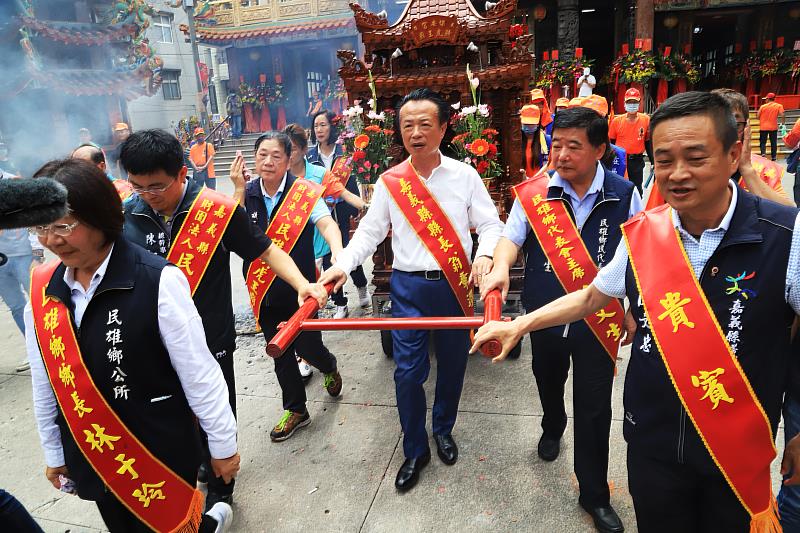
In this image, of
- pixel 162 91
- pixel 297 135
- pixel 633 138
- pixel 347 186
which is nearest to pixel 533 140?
pixel 633 138

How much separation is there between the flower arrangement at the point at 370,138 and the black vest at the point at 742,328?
3104 millimetres

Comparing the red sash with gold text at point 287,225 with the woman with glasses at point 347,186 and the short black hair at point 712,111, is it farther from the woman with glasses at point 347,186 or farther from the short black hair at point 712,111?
the short black hair at point 712,111

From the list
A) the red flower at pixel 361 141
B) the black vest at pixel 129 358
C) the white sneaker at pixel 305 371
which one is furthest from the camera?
the red flower at pixel 361 141

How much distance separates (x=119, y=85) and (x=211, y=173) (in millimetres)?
8702

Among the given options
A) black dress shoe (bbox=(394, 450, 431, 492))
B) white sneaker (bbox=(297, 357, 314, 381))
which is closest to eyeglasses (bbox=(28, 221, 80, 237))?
black dress shoe (bbox=(394, 450, 431, 492))

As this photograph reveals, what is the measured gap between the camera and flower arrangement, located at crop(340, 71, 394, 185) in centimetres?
442

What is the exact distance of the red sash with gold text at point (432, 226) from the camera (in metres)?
2.89

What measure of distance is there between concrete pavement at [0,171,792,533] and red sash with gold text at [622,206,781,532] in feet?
3.55

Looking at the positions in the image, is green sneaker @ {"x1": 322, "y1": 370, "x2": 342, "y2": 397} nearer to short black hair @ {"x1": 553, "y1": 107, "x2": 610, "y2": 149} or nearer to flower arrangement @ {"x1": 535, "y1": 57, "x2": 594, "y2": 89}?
short black hair @ {"x1": 553, "y1": 107, "x2": 610, "y2": 149}

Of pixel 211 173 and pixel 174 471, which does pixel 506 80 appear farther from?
pixel 211 173

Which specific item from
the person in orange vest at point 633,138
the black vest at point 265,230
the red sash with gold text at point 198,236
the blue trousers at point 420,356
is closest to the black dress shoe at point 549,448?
the blue trousers at point 420,356

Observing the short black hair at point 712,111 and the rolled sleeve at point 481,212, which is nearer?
the short black hair at point 712,111

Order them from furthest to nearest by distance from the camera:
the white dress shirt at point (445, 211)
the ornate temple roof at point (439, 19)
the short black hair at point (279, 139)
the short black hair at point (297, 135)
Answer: the short black hair at point (297, 135), the ornate temple roof at point (439, 19), the short black hair at point (279, 139), the white dress shirt at point (445, 211)

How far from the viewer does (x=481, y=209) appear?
3002 mm
